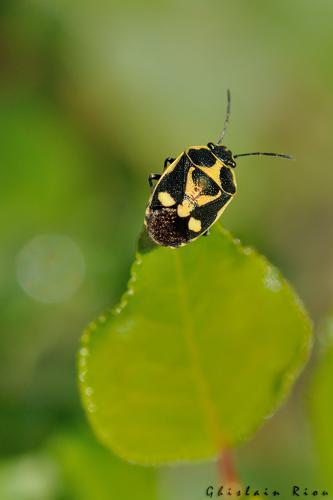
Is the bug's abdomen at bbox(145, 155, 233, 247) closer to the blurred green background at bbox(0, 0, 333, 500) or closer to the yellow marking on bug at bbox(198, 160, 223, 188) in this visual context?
the yellow marking on bug at bbox(198, 160, 223, 188)

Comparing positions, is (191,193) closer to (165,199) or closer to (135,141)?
(165,199)

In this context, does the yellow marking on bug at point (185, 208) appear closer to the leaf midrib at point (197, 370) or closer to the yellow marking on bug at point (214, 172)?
the yellow marking on bug at point (214, 172)

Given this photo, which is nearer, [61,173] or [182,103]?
[61,173]

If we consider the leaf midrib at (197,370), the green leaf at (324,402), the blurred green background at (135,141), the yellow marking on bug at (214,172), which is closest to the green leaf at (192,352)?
the leaf midrib at (197,370)

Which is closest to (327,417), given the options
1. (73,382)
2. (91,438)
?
(91,438)

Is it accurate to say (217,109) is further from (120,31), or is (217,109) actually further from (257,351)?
(257,351)
